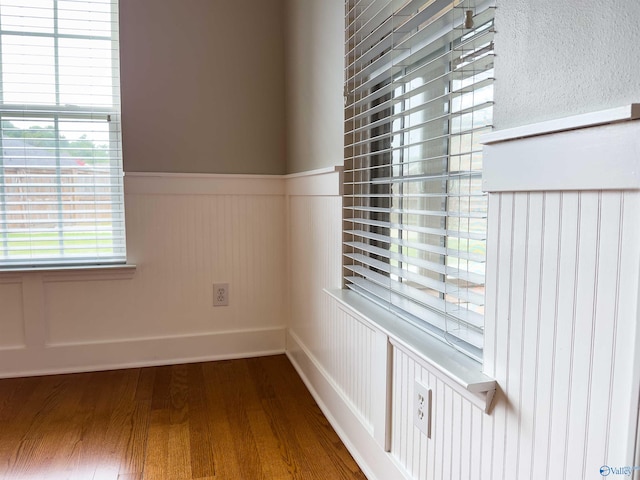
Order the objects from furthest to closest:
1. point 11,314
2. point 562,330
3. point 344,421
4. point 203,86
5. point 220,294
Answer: point 220,294 → point 203,86 → point 11,314 → point 344,421 → point 562,330

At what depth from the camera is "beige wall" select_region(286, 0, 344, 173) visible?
171cm

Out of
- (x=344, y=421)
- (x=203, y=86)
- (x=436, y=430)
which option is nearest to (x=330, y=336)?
(x=344, y=421)

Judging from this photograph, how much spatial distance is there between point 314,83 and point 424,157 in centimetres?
88

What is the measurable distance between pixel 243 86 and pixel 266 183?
1.66 ft

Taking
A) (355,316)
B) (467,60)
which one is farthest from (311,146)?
(467,60)

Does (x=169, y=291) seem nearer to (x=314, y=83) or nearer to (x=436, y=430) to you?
(x=314, y=83)

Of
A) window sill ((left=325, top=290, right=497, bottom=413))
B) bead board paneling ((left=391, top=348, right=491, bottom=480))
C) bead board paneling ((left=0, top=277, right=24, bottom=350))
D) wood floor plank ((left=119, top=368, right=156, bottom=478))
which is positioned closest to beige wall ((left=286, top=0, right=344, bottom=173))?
window sill ((left=325, top=290, right=497, bottom=413))

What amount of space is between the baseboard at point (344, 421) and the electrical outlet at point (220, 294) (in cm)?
43

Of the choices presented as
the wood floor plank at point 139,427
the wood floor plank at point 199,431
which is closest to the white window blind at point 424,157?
the wood floor plank at point 199,431

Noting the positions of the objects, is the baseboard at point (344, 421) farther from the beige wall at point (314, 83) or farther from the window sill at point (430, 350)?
the beige wall at point (314, 83)

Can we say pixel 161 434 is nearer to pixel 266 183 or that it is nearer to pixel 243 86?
pixel 266 183

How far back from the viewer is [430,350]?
1067 mm

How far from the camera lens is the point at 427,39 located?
3.88 ft

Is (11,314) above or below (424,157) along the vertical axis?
below
